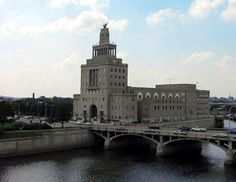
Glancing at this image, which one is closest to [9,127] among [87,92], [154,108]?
[87,92]

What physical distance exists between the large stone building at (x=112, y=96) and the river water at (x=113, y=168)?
49.4m

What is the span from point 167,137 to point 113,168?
2153cm

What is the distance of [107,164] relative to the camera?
3487 inches

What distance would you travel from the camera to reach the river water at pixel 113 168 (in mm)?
74625

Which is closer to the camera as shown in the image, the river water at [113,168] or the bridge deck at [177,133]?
the river water at [113,168]

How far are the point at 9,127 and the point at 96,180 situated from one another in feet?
152

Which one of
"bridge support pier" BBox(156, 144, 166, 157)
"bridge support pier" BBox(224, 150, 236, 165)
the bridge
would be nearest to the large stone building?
the bridge

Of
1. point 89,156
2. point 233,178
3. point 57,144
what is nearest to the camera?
point 233,178

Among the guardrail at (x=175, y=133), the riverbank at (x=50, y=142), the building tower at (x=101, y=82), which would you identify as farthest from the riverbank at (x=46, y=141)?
the building tower at (x=101, y=82)

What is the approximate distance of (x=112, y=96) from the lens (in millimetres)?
154625

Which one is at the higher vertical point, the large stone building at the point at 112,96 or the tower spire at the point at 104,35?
the tower spire at the point at 104,35

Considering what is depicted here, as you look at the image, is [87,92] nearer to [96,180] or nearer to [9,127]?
[9,127]

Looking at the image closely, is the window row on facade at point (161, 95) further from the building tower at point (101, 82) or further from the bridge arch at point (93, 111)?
the bridge arch at point (93, 111)

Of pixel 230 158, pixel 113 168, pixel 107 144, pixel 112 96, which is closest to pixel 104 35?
pixel 112 96
